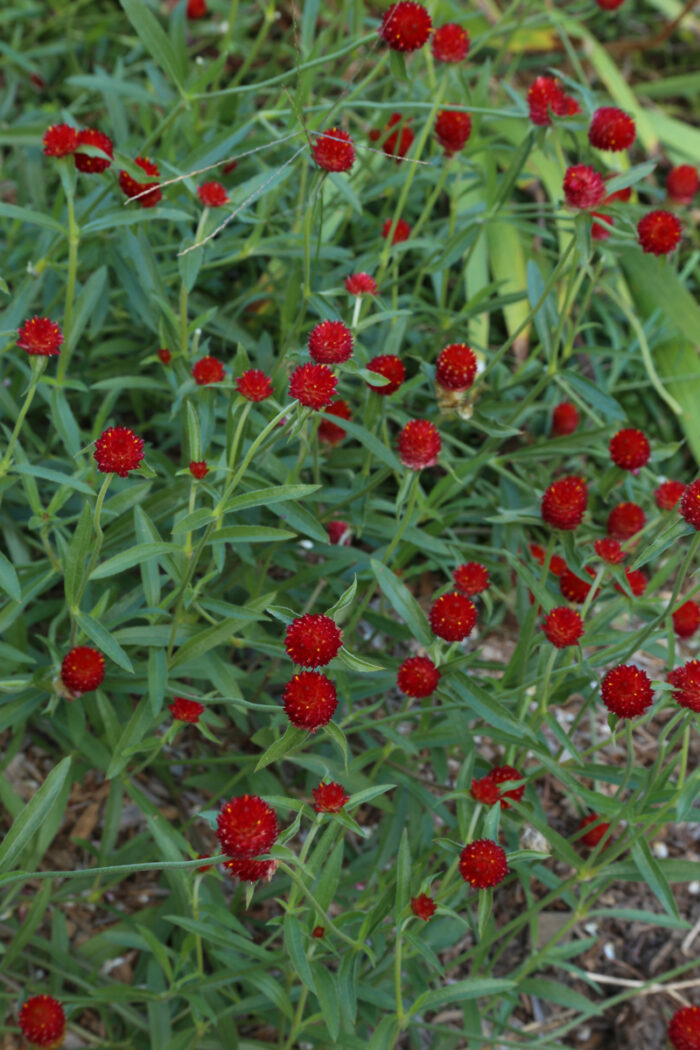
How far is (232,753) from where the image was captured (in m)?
2.67

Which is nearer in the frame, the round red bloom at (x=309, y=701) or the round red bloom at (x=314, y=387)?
the round red bloom at (x=309, y=701)

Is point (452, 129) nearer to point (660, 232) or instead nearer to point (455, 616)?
point (660, 232)

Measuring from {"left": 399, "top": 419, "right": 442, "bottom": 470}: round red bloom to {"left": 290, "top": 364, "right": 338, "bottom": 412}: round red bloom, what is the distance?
29 centimetres

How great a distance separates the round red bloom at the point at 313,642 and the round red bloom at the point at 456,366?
73 cm

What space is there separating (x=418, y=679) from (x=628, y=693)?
385 millimetres

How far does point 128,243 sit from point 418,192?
42.9 inches

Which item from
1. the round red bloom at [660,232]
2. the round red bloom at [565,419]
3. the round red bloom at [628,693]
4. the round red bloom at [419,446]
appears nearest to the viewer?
the round red bloom at [628,693]

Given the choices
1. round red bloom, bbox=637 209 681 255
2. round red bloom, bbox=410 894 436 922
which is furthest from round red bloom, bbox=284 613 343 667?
round red bloom, bbox=637 209 681 255

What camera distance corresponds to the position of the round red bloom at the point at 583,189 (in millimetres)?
2295

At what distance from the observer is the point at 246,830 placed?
1639 mm

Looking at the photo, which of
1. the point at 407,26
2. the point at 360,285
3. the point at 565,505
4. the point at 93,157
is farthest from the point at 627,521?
the point at 93,157

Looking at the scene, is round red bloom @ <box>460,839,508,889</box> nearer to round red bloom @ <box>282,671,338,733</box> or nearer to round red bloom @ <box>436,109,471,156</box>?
round red bloom @ <box>282,671,338,733</box>

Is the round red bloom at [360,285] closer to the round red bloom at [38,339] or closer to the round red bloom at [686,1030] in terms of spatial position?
the round red bloom at [38,339]

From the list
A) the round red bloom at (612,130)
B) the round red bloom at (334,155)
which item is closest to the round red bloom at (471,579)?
the round red bloom at (334,155)
